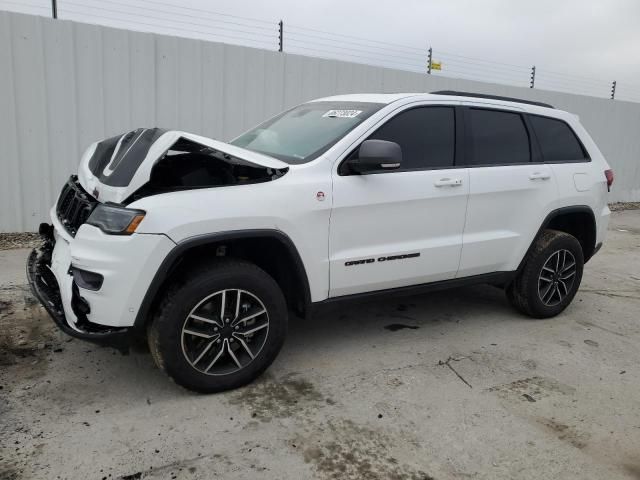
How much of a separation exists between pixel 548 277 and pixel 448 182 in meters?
1.46

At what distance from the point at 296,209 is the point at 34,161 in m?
4.63

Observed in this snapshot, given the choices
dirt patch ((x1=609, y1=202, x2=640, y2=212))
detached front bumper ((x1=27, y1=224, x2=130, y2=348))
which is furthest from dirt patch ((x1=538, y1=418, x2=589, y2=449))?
dirt patch ((x1=609, y1=202, x2=640, y2=212))

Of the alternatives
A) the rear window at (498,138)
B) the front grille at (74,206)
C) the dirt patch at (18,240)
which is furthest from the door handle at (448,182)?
the dirt patch at (18,240)

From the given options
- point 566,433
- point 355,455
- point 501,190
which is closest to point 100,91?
point 501,190

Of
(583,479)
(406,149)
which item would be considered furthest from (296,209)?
(583,479)

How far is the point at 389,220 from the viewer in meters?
3.54

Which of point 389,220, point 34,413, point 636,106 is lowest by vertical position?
point 34,413

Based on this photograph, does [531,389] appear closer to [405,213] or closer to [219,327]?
[405,213]

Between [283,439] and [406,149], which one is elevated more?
[406,149]

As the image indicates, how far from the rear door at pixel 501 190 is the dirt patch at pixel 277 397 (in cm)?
154

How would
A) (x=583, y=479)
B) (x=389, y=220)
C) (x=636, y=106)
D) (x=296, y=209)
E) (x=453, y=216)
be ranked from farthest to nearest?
(x=636, y=106) < (x=453, y=216) < (x=389, y=220) < (x=296, y=209) < (x=583, y=479)

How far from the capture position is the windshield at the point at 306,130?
3516mm

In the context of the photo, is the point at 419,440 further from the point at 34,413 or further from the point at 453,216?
the point at 34,413

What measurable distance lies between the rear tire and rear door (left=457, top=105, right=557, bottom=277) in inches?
6.9
